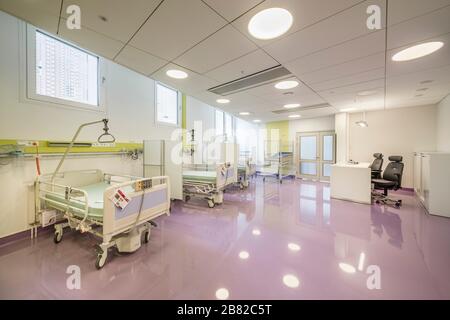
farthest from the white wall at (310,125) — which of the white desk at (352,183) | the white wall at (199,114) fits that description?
the white wall at (199,114)

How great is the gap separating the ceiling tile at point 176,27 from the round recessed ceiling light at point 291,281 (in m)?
2.67

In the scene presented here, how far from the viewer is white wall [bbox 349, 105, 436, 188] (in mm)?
5133

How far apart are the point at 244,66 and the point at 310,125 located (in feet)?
19.0

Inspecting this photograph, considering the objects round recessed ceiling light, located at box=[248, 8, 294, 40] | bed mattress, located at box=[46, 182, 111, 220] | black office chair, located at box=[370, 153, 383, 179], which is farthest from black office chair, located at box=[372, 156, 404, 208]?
bed mattress, located at box=[46, 182, 111, 220]

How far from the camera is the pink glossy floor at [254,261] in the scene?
1595 mm

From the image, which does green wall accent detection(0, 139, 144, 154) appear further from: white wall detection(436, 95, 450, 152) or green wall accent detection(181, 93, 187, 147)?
white wall detection(436, 95, 450, 152)

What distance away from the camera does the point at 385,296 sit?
152cm

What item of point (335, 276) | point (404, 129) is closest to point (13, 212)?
point (335, 276)

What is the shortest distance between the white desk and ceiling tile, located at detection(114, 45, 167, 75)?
4.69 meters

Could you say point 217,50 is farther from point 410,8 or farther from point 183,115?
point 183,115

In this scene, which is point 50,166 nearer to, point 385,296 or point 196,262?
point 196,262

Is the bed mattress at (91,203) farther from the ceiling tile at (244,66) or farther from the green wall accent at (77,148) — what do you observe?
the ceiling tile at (244,66)

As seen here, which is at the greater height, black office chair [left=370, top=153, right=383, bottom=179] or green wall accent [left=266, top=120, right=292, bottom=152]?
green wall accent [left=266, top=120, right=292, bottom=152]

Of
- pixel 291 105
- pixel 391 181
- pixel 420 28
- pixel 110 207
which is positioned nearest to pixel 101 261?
pixel 110 207
